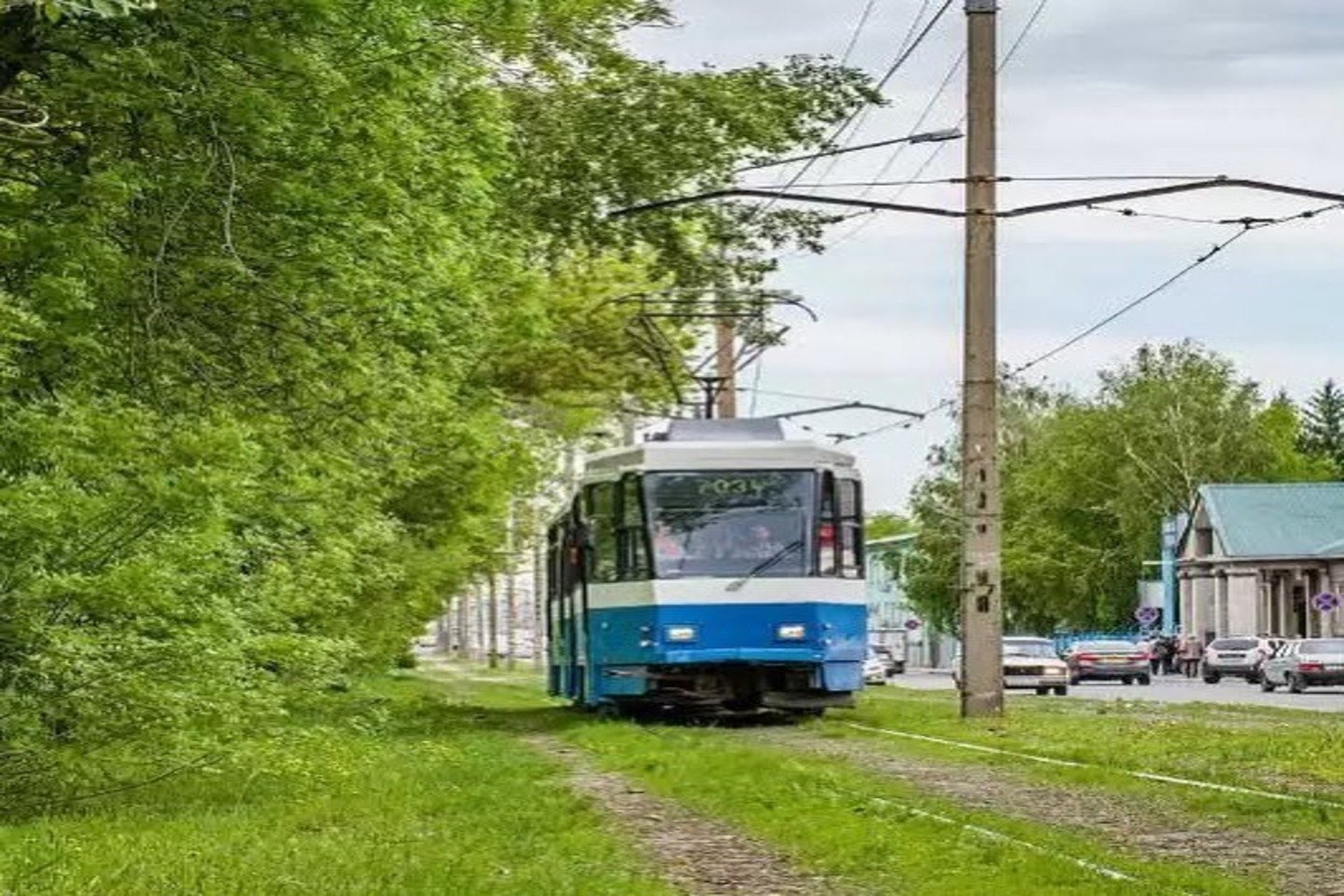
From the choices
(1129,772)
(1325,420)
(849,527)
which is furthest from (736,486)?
(1325,420)

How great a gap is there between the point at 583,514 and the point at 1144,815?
1842 cm

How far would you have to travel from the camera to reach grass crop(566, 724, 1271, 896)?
40.3ft

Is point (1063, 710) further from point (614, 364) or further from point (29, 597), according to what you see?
point (29, 597)

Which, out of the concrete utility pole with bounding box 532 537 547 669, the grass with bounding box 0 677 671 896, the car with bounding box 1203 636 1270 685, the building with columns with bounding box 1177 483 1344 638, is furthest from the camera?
the building with columns with bounding box 1177 483 1344 638

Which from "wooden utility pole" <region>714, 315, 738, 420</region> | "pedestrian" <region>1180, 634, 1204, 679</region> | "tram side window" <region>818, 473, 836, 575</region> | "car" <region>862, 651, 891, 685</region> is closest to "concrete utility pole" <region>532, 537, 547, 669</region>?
"car" <region>862, 651, 891, 685</region>

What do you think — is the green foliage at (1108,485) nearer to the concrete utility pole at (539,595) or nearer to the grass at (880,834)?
the concrete utility pole at (539,595)

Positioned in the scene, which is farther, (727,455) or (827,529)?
(827,529)

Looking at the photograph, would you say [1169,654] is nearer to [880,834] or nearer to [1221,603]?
[1221,603]

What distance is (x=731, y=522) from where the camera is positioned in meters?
32.3

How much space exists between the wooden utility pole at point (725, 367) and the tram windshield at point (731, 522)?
1352cm

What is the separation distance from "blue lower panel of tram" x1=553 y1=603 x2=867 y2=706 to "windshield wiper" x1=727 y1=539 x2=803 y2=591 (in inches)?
10.2

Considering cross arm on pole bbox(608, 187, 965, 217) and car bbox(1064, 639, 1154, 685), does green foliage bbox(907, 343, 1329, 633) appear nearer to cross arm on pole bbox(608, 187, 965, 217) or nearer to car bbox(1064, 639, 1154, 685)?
car bbox(1064, 639, 1154, 685)

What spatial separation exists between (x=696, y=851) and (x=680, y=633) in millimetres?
16836

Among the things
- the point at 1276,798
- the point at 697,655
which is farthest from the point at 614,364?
the point at 1276,798
